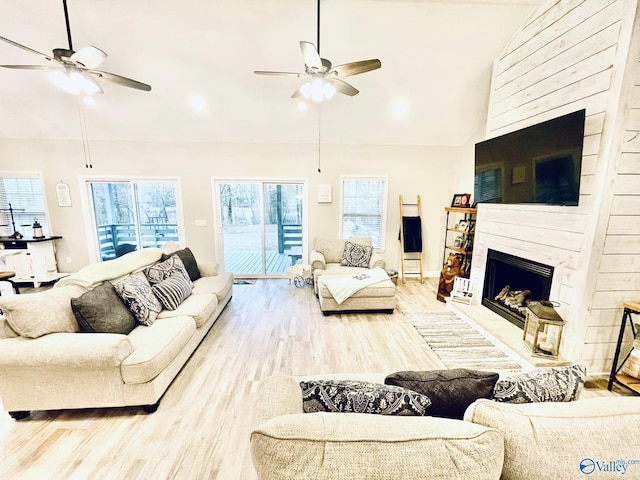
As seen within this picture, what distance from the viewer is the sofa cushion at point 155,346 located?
78.7 inches

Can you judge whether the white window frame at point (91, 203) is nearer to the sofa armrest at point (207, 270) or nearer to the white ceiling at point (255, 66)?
the white ceiling at point (255, 66)

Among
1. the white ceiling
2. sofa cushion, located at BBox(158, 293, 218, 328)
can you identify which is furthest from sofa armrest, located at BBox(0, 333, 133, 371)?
the white ceiling

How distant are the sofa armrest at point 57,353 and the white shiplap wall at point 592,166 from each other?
12.4ft

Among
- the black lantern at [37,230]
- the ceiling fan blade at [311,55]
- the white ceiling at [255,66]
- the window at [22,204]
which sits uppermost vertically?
the white ceiling at [255,66]

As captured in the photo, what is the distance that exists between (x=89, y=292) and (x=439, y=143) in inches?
218

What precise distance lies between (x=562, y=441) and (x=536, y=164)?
2.57 meters

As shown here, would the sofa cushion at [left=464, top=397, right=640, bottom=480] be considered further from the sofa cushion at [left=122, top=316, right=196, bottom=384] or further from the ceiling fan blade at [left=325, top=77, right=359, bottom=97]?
the ceiling fan blade at [left=325, top=77, right=359, bottom=97]

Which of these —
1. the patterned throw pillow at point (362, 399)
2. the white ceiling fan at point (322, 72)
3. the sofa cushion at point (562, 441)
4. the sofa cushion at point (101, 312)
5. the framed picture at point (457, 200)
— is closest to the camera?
the sofa cushion at point (562, 441)

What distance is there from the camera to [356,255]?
4.83 metres

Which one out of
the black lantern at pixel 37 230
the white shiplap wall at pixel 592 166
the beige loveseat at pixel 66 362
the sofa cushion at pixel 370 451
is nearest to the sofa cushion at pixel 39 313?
the beige loveseat at pixel 66 362

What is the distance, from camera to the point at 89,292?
2252mm

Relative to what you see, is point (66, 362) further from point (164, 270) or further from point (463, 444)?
point (463, 444)

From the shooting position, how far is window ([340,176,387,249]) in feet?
17.5

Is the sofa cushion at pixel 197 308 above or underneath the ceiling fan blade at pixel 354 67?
underneath
